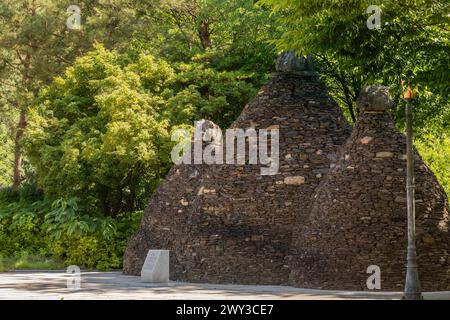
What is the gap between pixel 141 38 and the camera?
45312 millimetres

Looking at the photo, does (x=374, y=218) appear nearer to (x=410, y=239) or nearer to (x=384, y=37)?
(x=410, y=239)

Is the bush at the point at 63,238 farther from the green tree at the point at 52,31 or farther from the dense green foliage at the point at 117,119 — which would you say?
the green tree at the point at 52,31

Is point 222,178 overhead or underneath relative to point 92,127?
underneath

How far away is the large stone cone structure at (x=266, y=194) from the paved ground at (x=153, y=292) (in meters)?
Result: 1.11

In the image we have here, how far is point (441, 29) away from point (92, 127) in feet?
60.3

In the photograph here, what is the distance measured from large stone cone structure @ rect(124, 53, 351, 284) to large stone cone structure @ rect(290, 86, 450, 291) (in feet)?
5.88

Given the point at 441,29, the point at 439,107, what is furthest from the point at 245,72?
the point at 441,29

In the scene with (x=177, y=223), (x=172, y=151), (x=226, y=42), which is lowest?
(x=177, y=223)

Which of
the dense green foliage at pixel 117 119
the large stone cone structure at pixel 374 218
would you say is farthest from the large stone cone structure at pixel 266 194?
the dense green foliage at pixel 117 119

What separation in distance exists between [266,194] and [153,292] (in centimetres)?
587

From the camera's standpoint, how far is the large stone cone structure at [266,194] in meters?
24.7

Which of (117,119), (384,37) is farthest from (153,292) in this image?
(117,119)

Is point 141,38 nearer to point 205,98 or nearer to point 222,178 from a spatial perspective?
point 205,98

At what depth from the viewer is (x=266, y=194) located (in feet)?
81.9
